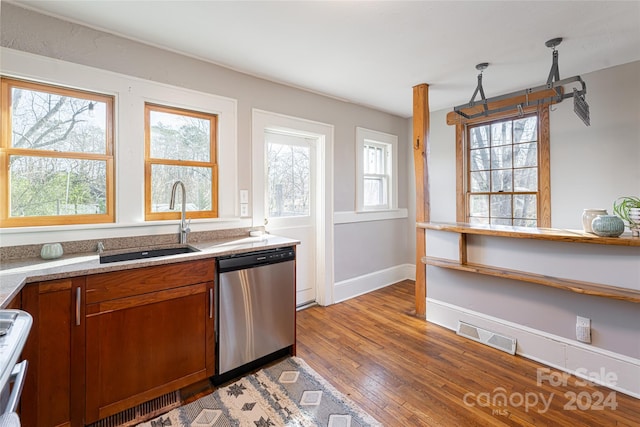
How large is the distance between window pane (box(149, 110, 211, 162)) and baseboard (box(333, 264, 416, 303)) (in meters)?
2.23

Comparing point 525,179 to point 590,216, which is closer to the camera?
point 590,216

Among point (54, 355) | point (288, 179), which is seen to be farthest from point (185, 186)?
point (54, 355)

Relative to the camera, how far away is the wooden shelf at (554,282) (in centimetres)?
186

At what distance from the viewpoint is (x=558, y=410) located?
1769mm

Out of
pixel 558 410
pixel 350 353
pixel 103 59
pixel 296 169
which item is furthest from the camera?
pixel 296 169

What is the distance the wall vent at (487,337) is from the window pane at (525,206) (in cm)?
158

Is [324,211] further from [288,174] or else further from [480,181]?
[480,181]

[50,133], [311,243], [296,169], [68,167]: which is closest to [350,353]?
[311,243]

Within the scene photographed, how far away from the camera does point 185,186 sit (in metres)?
2.46

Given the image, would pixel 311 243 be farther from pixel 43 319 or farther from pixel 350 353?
pixel 43 319

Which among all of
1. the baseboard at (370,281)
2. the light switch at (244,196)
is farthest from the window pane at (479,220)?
the light switch at (244,196)

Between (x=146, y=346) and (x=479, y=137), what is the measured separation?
4177mm

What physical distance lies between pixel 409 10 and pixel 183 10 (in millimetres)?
1502

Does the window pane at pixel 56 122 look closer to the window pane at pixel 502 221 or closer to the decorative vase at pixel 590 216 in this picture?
the decorative vase at pixel 590 216
